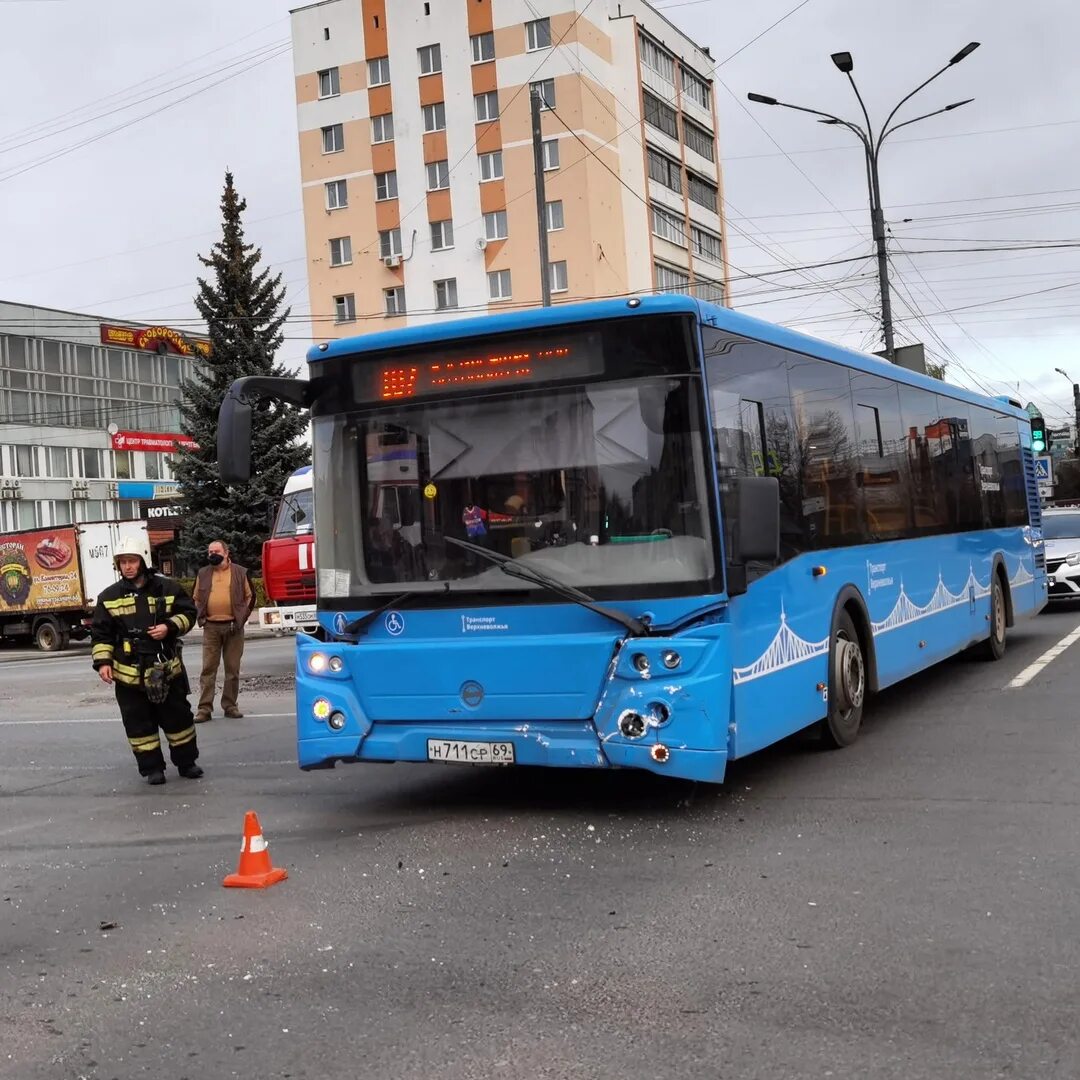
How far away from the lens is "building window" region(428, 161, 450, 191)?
2078 inches

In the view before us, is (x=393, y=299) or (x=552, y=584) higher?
(x=393, y=299)

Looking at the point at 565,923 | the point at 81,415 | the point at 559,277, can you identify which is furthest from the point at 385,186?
Answer: the point at 565,923

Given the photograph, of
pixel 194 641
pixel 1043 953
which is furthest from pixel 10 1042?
pixel 194 641

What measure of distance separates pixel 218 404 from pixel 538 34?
1943cm

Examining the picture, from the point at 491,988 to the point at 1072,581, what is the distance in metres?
19.9

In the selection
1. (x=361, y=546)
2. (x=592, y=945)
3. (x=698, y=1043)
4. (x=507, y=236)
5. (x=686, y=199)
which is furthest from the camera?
(x=686, y=199)

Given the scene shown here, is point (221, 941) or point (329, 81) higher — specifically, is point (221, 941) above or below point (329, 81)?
below

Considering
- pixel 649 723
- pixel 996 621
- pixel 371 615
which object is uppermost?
pixel 371 615

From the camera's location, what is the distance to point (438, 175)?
2088 inches

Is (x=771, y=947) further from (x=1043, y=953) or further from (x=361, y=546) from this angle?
(x=361, y=546)

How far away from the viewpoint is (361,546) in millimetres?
8195

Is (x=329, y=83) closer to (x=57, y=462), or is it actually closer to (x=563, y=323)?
(x=57, y=462)

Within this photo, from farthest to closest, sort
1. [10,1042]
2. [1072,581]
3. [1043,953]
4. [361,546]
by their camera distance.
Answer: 1. [1072,581]
2. [361,546]
3. [1043,953]
4. [10,1042]

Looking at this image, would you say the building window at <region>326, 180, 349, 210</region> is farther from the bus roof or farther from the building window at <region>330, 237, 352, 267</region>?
the bus roof
